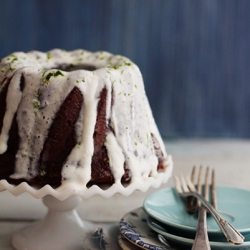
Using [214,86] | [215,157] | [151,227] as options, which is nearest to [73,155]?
[151,227]

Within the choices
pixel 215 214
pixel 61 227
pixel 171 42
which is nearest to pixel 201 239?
pixel 215 214

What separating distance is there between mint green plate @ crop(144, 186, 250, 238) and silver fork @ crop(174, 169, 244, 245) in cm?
2

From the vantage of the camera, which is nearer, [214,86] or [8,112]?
[8,112]

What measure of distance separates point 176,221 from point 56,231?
278mm

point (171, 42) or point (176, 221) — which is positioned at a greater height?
point (171, 42)

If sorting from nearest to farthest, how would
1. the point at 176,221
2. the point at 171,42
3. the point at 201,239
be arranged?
the point at 201,239, the point at 176,221, the point at 171,42

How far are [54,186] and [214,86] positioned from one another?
1.29 m

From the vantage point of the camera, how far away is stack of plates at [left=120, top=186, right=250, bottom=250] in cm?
98

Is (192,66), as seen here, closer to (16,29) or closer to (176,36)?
(176,36)

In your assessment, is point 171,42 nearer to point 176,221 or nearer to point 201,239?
point 176,221

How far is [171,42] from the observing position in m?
2.06

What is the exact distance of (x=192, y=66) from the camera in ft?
6.90

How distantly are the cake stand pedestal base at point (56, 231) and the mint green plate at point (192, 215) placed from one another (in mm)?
165

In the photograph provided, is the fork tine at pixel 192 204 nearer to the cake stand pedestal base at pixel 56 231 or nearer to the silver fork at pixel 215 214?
the silver fork at pixel 215 214
